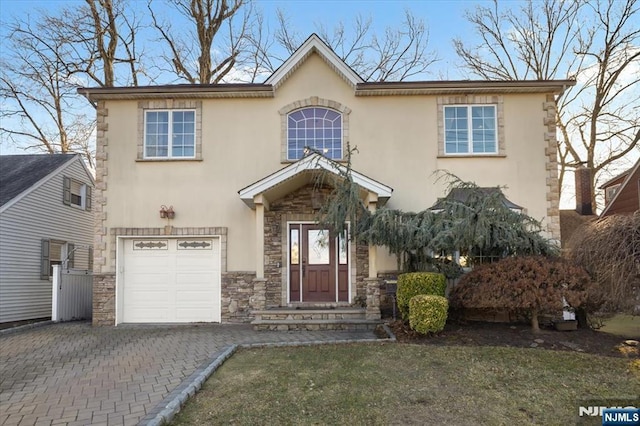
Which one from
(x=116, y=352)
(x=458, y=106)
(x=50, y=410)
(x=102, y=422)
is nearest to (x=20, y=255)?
(x=116, y=352)

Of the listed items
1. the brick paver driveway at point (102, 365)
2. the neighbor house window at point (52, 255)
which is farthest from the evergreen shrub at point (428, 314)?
the neighbor house window at point (52, 255)

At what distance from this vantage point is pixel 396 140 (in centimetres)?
1193

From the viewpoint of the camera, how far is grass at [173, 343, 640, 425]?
15.7 feet

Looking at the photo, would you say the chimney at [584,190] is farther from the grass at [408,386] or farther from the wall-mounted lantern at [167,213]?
the wall-mounted lantern at [167,213]

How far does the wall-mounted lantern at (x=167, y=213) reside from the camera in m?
11.6

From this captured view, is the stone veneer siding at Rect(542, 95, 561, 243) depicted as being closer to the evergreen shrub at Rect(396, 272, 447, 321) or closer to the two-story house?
the two-story house

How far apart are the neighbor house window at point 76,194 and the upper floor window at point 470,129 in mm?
13528

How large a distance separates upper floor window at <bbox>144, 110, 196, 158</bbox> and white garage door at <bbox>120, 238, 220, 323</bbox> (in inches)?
96.6

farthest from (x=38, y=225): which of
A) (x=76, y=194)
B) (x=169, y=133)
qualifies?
(x=169, y=133)

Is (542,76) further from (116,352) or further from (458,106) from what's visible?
(116,352)

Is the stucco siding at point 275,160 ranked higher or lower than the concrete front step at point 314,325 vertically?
higher

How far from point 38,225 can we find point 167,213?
600 centimetres

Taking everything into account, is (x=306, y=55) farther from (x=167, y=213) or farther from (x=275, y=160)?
(x=167, y=213)

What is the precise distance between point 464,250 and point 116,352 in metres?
7.29
